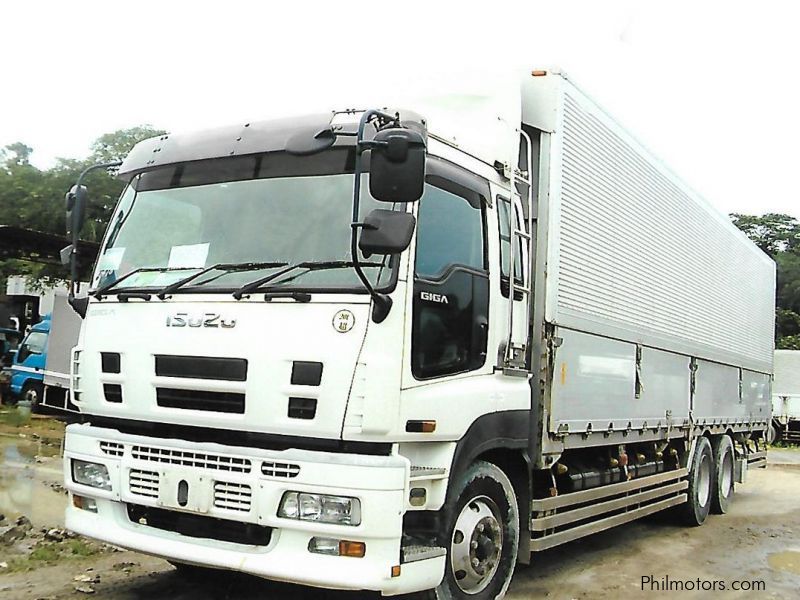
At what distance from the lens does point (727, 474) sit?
10.8m

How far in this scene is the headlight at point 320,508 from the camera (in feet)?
13.1

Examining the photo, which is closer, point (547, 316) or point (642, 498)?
point (547, 316)

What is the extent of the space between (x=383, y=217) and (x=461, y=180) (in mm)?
1066

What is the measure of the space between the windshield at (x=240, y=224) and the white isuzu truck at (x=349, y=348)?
0.01 m

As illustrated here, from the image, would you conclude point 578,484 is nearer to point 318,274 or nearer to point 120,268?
point 318,274

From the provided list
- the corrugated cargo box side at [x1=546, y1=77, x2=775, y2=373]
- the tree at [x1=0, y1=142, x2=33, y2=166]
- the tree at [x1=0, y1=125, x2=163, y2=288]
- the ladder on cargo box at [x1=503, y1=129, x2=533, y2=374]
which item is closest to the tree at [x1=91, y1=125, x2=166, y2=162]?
the tree at [x1=0, y1=125, x2=163, y2=288]

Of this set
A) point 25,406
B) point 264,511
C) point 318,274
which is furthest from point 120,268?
point 25,406

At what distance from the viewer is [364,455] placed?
407 cm

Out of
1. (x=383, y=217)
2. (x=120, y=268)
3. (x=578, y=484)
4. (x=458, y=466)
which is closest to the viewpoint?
(x=383, y=217)

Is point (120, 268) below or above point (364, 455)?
above

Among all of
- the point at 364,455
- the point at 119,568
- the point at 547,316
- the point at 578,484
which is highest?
the point at 547,316

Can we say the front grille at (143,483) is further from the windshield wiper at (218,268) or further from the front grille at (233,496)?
the windshield wiper at (218,268)

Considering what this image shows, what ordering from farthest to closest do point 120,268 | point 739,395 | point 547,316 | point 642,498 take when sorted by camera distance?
point 739,395 → point 642,498 → point 547,316 → point 120,268

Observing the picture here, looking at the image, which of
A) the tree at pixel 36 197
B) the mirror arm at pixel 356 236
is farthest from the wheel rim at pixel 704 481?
the tree at pixel 36 197
